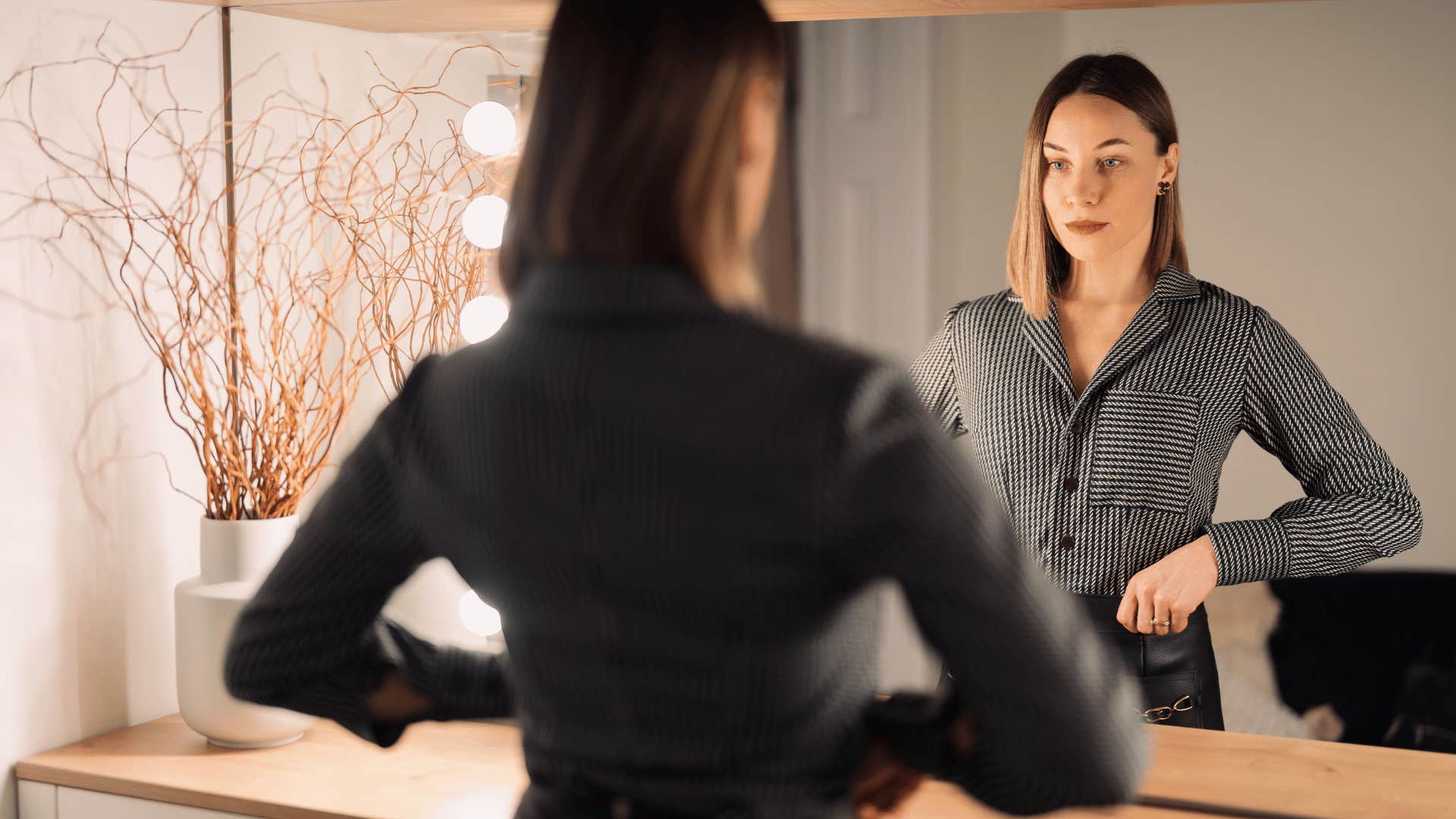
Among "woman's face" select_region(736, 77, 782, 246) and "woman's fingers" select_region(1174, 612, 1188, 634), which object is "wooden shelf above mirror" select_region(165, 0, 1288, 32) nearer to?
"woman's fingers" select_region(1174, 612, 1188, 634)

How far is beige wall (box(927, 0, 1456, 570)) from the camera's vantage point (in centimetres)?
116

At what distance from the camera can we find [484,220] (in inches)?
61.3

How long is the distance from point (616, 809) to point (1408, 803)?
2.87ft

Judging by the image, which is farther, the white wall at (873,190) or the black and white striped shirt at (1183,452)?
the white wall at (873,190)

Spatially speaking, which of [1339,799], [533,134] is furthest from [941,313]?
[533,134]

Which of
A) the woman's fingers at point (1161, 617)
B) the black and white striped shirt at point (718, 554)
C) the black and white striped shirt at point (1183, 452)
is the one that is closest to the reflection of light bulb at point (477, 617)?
the black and white striped shirt at point (1183, 452)

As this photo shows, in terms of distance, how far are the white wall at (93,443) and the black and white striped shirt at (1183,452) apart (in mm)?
717

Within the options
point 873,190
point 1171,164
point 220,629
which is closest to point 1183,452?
point 1171,164

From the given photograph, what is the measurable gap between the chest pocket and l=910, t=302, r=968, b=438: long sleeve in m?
0.15

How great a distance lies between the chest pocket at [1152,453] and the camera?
1228mm

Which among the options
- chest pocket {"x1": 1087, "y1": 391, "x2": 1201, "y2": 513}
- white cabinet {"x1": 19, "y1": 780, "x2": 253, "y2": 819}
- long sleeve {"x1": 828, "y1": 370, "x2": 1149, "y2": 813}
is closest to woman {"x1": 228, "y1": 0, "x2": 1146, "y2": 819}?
long sleeve {"x1": 828, "y1": 370, "x2": 1149, "y2": 813}

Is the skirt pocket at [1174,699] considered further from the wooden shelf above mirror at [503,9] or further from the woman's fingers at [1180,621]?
the wooden shelf above mirror at [503,9]

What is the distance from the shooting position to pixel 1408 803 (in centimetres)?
119

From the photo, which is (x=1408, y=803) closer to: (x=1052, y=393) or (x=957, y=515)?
(x=1052, y=393)
